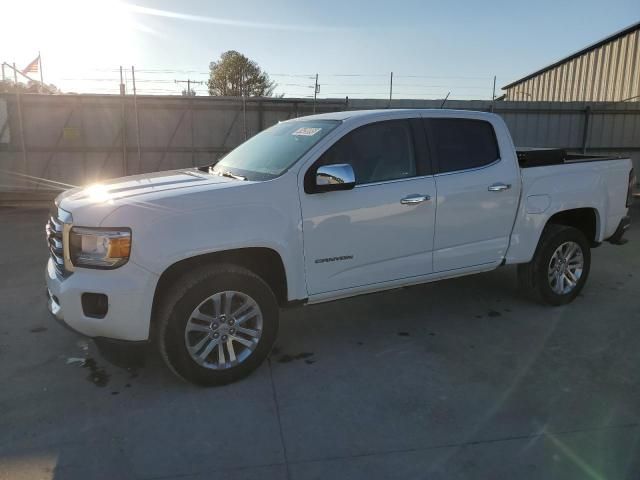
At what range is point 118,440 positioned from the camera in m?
2.94

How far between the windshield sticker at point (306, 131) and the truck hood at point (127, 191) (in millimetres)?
730

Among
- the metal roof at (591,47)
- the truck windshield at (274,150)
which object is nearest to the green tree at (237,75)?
the metal roof at (591,47)

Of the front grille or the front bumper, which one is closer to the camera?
the front bumper

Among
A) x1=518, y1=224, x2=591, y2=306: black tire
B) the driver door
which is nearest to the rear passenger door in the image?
the driver door

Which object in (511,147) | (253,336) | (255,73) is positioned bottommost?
(253,336)

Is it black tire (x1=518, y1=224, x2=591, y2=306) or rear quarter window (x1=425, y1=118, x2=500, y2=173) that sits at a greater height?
rear quarter window (x1=425, y1=118, x2=500, y2=173)

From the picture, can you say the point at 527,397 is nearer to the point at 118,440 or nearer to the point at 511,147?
the point at 511,147

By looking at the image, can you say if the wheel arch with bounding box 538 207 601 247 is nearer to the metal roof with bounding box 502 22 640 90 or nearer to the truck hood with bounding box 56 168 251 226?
the truck hood with bounding box 56 168 251 226

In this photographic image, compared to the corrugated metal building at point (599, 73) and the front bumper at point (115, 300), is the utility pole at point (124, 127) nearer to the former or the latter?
the front bumper at point (115, 300)

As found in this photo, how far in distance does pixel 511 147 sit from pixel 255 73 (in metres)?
44.2

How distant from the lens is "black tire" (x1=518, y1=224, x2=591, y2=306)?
16.2 feet

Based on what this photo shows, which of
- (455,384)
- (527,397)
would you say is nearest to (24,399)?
(455,384)

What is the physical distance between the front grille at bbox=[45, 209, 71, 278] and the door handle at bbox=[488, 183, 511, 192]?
11.0 feet

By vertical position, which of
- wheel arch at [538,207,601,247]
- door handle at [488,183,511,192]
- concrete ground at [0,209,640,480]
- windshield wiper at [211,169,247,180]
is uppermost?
windshield wiper at [211,169,247,180]
